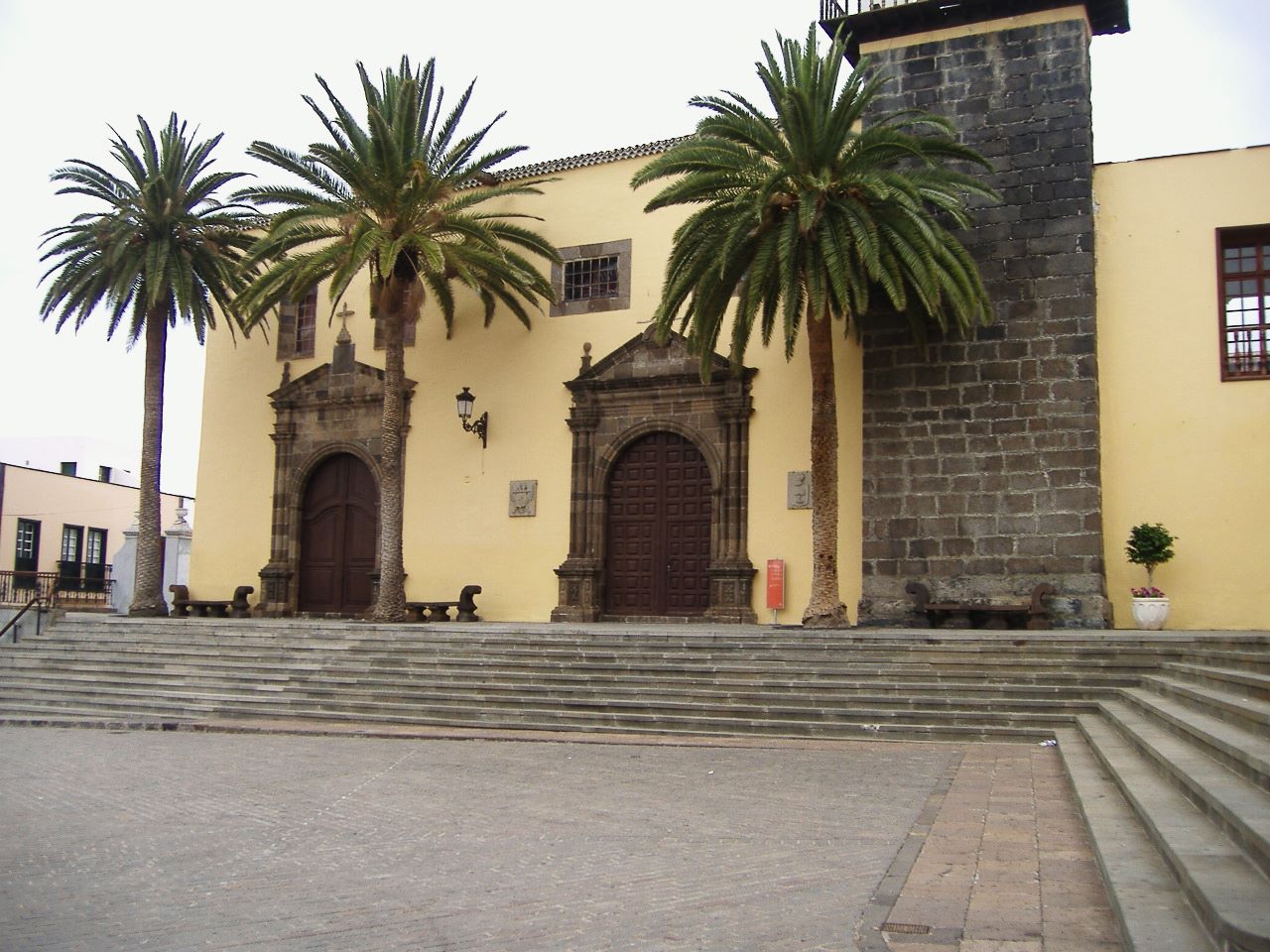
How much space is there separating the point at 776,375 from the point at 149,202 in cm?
1185

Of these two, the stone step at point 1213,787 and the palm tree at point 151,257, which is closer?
the stone step at point 1213,787

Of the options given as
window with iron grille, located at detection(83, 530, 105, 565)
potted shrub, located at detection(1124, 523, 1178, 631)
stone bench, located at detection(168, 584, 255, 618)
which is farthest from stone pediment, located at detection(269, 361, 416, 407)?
window with iron grille, located at detection(83, 530, 105, 565)

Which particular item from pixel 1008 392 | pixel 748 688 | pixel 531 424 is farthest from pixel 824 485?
pixel 531 424

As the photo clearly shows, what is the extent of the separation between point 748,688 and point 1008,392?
617 centimetres

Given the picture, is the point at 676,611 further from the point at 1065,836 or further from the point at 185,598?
the point at 1065,836

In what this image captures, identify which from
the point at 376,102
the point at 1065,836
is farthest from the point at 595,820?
the point at 376,102

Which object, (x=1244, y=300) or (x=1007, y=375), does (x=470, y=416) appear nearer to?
(x=1007, y=375)

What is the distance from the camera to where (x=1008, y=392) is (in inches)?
660

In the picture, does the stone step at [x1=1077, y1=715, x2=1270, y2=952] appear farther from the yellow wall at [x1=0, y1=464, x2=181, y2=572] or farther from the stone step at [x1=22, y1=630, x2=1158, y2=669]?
the yellow wall at [x1=0, y1=464, x2=181, y2=572]

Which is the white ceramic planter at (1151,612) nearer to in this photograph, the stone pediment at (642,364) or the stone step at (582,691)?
the stone step at (582,691)

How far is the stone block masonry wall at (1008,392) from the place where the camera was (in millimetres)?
16375

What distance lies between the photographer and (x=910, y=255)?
Result: 1516 cm

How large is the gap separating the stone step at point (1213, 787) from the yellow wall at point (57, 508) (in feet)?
105

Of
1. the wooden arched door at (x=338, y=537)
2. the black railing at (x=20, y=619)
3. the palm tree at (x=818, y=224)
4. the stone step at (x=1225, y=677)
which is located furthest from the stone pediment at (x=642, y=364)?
the black railing at (x=20, y=619)
